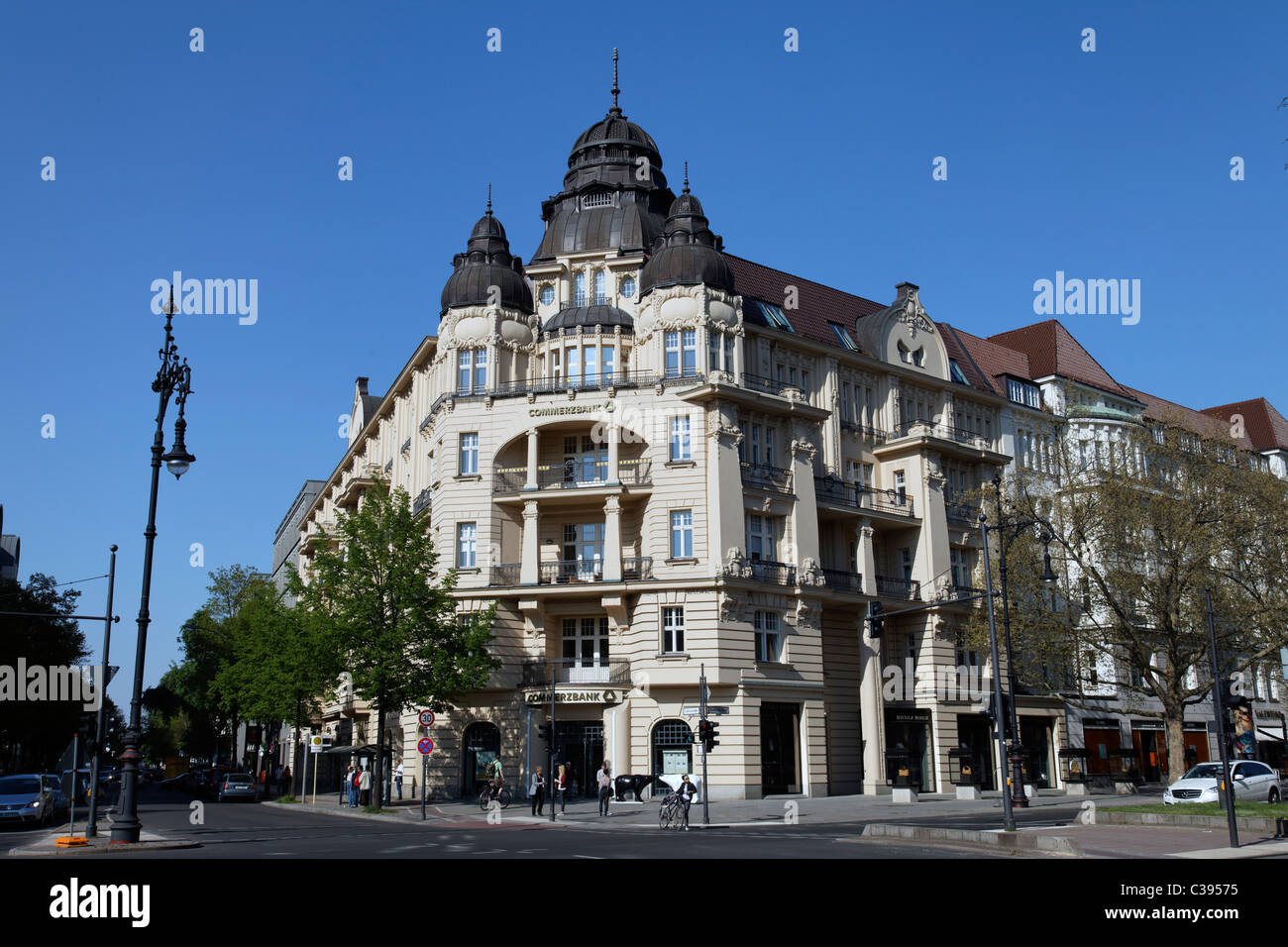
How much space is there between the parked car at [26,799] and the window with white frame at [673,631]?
20.8 m

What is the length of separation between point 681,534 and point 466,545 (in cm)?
884

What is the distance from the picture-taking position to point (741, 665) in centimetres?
4231

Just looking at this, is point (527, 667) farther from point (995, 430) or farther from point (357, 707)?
point (995, 430)

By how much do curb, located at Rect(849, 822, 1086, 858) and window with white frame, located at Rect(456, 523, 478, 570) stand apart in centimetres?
2454

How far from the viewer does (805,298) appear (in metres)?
53.6

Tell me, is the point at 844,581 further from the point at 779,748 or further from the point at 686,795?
the point at 686,795

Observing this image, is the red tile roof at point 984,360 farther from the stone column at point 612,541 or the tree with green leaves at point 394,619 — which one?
the tree with green leaves at point 394,619

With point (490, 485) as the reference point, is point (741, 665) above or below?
below

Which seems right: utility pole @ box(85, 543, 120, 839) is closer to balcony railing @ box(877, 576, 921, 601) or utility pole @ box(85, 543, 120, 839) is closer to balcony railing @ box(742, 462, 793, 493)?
balcony railing @ box(742, 462, 793, 493)

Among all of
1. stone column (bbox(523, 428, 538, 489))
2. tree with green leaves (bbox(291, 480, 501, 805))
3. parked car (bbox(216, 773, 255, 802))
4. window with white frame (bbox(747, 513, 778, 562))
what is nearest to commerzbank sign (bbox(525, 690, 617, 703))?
tree with green leaves (bbox(291, 480, 501, 805))

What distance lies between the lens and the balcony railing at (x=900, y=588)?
4978 centimetres
